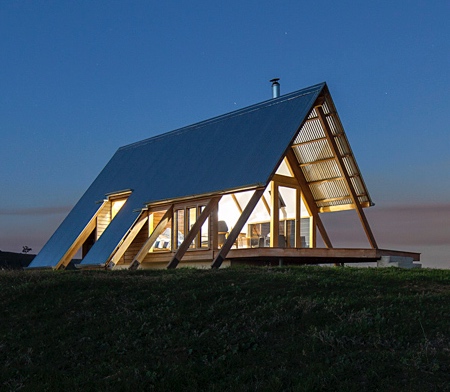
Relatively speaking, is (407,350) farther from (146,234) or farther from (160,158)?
(160,158)

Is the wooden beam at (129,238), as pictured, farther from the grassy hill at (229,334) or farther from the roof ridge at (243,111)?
the grassy hill at (229,334)

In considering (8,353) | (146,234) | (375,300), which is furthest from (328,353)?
(146,234)

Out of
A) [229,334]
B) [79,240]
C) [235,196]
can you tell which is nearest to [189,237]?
[235,196]

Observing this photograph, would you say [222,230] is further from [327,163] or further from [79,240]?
[79,240]

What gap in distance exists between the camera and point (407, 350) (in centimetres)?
799

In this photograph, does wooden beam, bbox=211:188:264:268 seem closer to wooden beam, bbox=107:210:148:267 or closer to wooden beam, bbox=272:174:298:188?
wooden beam, bbox=272:174:298:188

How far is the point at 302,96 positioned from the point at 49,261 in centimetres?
1153

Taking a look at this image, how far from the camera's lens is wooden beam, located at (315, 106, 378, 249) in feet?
67.4

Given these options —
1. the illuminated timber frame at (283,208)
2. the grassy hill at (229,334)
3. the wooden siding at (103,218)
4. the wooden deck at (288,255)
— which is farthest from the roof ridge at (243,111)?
the grassy hill at (229,334)

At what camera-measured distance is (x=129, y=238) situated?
836 inches

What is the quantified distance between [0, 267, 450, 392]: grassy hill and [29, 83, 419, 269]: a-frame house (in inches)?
255

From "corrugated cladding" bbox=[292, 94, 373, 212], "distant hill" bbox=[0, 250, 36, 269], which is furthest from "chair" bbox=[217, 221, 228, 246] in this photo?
"distant hill" bbox=[0, 250, 36, 269]

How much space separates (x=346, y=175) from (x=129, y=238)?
768 cm

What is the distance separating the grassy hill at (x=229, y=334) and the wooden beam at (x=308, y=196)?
9.87 metres
